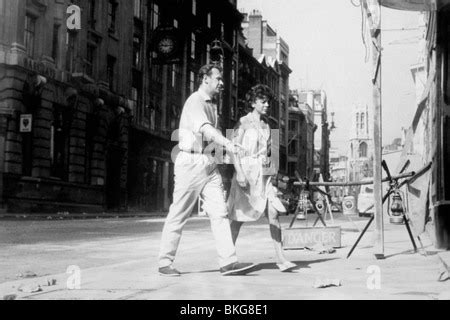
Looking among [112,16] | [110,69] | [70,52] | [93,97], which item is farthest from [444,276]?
[112,16]

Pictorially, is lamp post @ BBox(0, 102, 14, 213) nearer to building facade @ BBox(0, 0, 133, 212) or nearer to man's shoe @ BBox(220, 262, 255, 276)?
building facade @ BBox(0, 0, 133, 212)

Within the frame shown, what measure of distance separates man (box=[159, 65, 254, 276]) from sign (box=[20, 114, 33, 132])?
1008 centimetres

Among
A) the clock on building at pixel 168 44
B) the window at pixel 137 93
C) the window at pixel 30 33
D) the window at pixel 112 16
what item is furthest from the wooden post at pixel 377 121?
the window at pixel 112 16

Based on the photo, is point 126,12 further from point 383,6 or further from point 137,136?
point 383,6

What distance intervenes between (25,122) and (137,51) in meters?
8.81

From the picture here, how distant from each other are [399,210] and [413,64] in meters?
1.52

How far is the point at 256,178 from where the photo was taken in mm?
4465

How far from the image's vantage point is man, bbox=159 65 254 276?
400cm

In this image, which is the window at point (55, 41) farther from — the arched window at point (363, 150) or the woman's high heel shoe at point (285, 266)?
the woman's high heel shoe at point (285, 266)

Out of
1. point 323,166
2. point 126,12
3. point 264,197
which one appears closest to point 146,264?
point 264,197

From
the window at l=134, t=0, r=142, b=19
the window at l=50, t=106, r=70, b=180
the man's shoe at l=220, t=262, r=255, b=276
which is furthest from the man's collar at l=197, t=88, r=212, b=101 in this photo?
the window at l=134, t=0, r=142, b=19

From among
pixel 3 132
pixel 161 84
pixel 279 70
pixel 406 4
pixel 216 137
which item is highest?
pixel 161 84

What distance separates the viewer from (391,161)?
6.53m

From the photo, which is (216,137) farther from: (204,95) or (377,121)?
(377,121)
